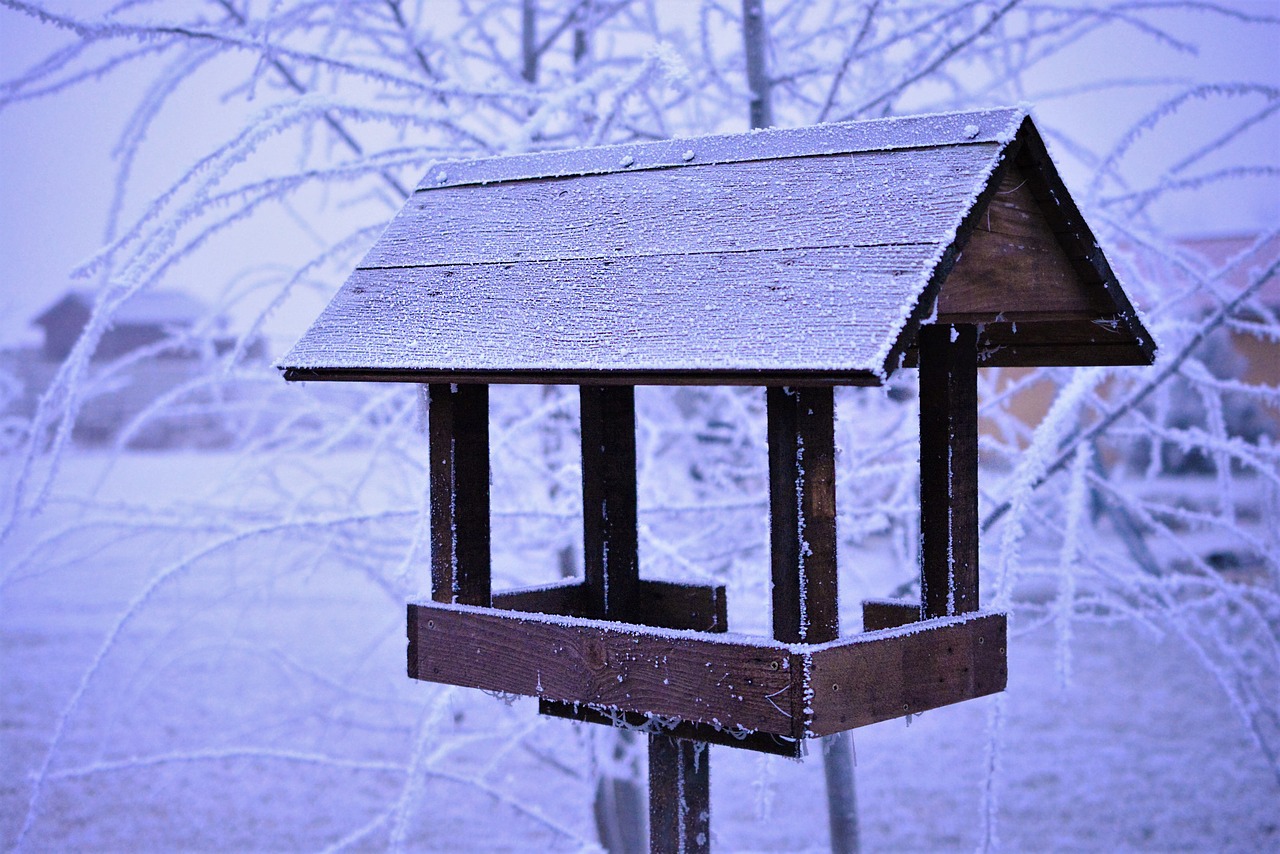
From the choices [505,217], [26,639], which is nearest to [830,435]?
[505,217]

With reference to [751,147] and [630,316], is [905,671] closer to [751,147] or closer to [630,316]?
[630,316]

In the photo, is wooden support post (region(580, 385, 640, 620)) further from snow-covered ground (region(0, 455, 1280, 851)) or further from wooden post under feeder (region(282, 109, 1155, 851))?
snow-covered ground (region(0, 455, 1280, 851))

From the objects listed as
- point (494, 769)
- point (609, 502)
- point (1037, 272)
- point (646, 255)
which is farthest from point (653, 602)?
→ point (494, 769)

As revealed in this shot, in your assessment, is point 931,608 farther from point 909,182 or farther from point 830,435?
point 909,182

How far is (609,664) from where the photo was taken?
145 cm

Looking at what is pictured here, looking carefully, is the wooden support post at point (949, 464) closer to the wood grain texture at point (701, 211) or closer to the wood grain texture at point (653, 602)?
the wood grain texture at point (701, 211)

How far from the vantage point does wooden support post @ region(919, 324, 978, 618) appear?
59.1 inches

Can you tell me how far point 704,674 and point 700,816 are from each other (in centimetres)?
43

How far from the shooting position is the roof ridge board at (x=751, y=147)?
1.33 meters

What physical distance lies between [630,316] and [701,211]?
177 millimetres

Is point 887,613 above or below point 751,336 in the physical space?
below

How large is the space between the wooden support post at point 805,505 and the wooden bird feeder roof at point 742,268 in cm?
12

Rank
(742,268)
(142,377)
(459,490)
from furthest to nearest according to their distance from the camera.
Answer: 1. (142,377)
2. (459,490)
3. (742,268)

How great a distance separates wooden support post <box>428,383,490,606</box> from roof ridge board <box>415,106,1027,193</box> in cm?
31
